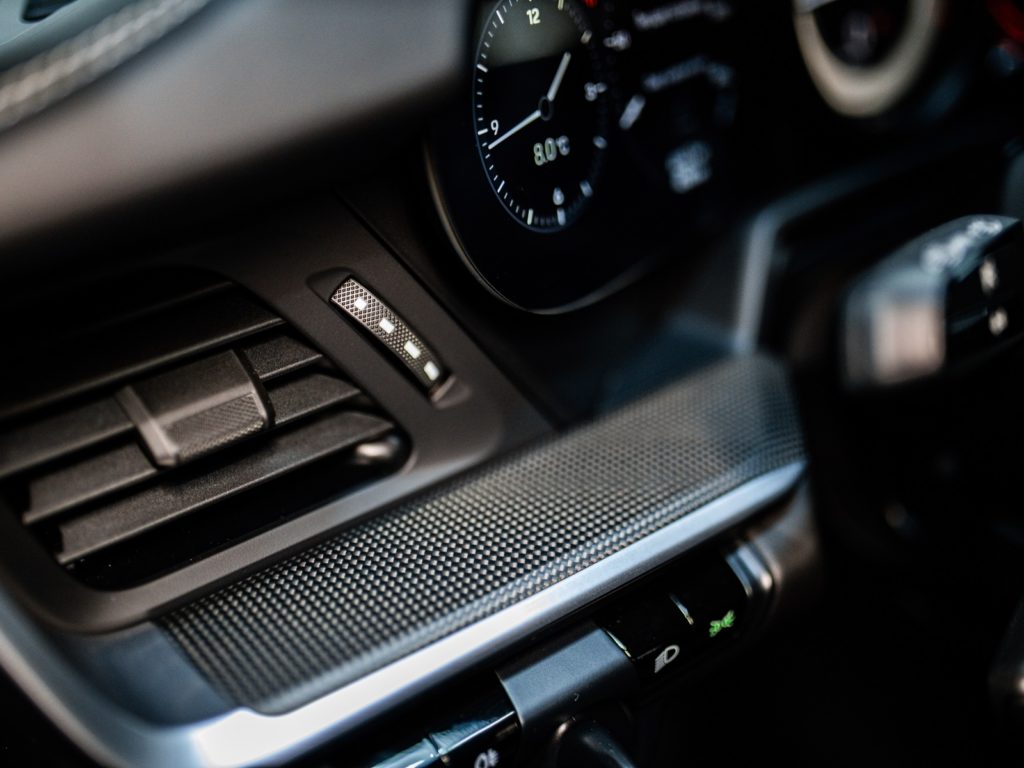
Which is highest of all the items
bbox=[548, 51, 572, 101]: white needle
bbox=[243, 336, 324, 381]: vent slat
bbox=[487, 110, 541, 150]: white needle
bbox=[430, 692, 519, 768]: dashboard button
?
bbox=[548, 51, 572, 101]: white needle

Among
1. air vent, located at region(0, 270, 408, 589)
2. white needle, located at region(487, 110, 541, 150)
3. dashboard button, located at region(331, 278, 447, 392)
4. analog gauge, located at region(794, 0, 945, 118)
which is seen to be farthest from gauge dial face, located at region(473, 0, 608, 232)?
analog gauge, located at region(794, 0, 945, 118)

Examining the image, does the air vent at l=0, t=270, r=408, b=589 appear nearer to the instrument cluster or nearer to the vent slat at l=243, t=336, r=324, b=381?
the vent slat at l=243, t=336, r=324, b=381

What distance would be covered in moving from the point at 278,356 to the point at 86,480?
0.20 metres

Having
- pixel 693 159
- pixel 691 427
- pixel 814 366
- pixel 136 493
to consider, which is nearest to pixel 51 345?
pixel 136 493

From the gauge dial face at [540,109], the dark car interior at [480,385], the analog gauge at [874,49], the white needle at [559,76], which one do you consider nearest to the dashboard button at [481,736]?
the dark car interior at [480,385]

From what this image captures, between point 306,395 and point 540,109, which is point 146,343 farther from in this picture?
point 540,109

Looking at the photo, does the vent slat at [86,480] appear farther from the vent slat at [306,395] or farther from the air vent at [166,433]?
the vent slat at [306,395]

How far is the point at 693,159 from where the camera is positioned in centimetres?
135

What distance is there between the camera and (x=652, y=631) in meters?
1.05

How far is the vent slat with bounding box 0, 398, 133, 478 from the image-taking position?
846 millimetres

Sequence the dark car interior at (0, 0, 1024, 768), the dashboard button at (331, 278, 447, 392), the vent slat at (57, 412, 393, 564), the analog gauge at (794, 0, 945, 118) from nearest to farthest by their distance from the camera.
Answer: the dark car interior at (0, 0, 1024, 768), the vent slat at (57, 412, 393, 564), the dashboard button at (331, 278, 447, 392), the analog gauge at (794, 0, 945, 118)

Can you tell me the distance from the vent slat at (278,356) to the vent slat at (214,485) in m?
0.07

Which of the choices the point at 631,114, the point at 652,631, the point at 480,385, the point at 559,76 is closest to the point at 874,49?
the point at 631,114

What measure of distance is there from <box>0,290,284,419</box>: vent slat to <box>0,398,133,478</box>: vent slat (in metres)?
0.02
